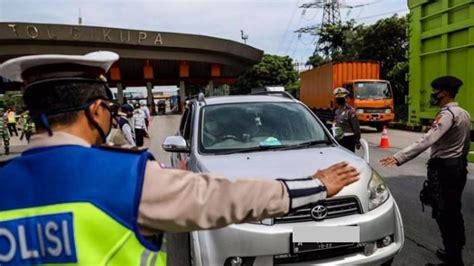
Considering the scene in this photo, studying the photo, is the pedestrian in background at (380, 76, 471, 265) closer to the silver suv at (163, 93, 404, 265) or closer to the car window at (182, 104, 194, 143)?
the silver suv at (163, 93, 404, 265)

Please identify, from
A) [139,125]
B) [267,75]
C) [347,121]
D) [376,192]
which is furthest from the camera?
[267,75]

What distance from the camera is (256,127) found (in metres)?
4.84

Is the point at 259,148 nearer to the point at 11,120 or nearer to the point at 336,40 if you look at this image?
the point at 11,120

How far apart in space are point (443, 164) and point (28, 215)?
3.63 metres

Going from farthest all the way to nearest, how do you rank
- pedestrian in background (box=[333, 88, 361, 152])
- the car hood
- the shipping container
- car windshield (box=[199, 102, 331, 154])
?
pedestrian in background (box=[333, 88, 361, 152]) → the shipping container → car windshield (box=[199, 102, 331, 154]) → the car hood

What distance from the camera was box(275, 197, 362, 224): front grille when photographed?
3.39 m

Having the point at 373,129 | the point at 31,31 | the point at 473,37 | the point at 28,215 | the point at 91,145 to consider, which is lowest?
the point at 373,129

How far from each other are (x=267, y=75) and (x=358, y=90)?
123 feet

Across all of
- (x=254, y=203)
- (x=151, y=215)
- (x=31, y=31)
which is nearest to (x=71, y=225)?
(x=151, y=215)

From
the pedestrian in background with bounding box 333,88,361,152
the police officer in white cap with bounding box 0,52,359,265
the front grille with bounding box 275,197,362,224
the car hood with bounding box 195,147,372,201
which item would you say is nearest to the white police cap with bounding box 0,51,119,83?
the police officer in white cap with bounding box 0,52,359,265

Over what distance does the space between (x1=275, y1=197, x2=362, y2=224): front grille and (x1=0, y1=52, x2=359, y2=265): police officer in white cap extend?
6.10 ft

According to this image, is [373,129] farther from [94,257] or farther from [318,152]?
[94,257]

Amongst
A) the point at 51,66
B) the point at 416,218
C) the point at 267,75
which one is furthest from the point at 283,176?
the point at 267,75

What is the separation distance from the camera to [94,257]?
1297 mm
